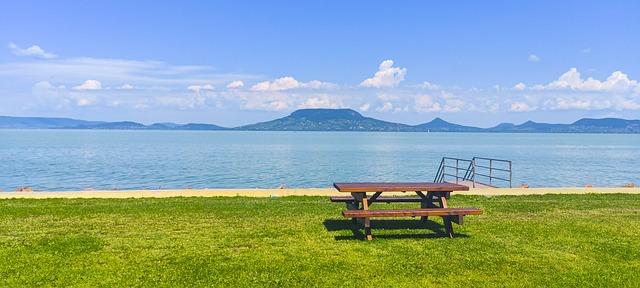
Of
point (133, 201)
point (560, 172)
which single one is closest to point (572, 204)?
point (133, 201)

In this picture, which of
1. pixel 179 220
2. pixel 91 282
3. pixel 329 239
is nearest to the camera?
pixel 91 282

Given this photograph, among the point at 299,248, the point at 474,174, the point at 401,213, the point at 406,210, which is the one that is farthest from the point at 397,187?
the point at 474,174

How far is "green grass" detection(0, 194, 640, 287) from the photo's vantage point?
21.1 feet

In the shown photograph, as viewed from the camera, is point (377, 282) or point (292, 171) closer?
point (377, 282)

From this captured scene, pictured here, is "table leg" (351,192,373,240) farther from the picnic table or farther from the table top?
the table top

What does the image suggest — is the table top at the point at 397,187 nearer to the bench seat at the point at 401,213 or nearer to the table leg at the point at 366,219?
the table leg at the point at 366,219

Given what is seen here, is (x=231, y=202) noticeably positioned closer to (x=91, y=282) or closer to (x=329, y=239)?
(x=329, y=239)

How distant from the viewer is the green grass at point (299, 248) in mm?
6422

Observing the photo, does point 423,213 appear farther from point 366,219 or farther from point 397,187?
point 366,219

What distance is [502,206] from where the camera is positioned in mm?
12391

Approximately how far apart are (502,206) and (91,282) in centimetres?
903

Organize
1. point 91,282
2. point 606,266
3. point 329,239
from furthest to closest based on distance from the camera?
point 329,239, point 606,266, point 91,282

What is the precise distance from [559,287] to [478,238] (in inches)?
98.5

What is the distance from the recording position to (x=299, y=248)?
7812 mm
